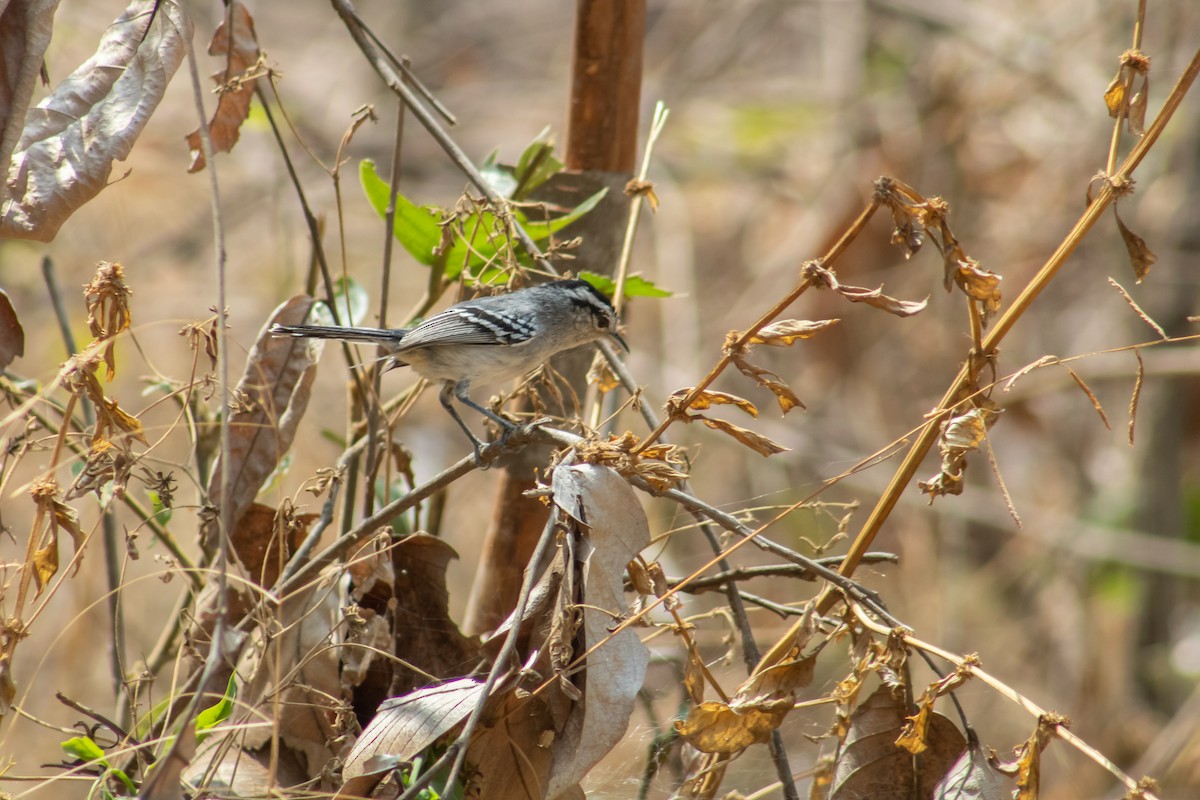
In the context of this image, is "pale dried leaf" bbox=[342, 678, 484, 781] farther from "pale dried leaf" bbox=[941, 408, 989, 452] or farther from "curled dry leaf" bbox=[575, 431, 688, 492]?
"pale dried leaf" bbox=[941, 408, 989, 452]

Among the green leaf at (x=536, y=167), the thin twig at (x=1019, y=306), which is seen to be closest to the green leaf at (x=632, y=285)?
the green leaf at (x=536, y=167)

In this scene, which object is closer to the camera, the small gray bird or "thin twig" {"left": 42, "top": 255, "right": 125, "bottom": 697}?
"thin twig" {"left": 42, "top": 255, "right": 125, "bottom": 697}

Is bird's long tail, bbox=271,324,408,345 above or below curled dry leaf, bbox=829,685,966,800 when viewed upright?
above

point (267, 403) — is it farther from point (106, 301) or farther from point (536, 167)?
point (536, 167)

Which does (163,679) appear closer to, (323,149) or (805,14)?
(323,149)

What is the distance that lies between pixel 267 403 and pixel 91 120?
0.57m

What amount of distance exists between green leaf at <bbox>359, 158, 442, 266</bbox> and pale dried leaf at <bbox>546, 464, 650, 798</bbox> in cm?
91

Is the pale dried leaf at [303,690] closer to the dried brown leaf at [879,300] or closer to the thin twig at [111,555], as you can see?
the thin twig at [111,555]

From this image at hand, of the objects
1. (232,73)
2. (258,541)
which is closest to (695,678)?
(258,541)

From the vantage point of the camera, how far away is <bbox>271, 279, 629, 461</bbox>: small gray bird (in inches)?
112

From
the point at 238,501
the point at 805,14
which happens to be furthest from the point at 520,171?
the point at 805,14

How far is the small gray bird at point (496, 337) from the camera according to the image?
2.84m

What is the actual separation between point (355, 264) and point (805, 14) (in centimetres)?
403

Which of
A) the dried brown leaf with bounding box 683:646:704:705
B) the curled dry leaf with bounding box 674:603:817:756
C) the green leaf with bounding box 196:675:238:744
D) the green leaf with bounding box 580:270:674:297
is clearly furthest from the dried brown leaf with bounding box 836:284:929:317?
the green leaf with bounding box 196:675:238:744
